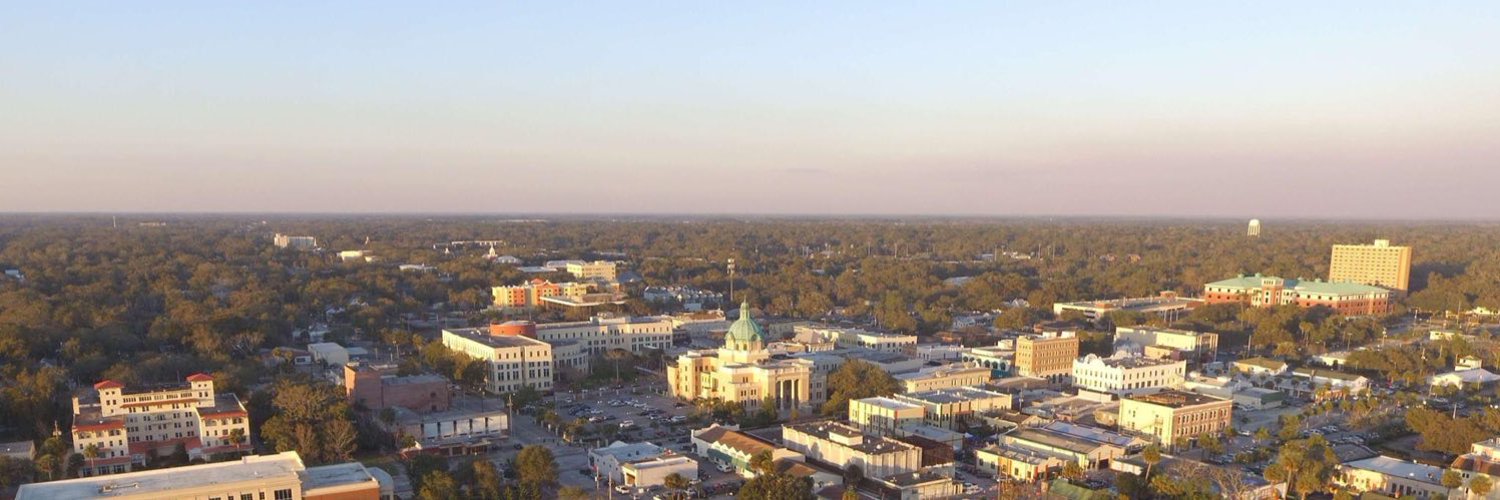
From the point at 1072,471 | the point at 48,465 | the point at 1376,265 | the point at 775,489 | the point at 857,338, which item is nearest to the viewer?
the point at 775,489

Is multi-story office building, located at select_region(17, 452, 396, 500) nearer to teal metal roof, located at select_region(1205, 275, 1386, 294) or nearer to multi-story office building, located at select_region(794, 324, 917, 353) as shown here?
multi-story office building, located at select_region(794, 324, 917, 353)

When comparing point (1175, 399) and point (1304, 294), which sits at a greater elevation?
point (1175, 399)

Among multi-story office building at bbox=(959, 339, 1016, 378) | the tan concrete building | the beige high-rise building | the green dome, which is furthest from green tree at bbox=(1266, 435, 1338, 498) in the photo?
the beige high-rise building

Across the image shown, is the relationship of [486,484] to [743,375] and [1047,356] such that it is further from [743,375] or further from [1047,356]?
[1047,356]

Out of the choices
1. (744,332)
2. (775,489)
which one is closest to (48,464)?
(775,489)

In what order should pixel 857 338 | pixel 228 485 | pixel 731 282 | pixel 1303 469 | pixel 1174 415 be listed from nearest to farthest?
pixel 228 485 < pixel 1303 469 < pixel 1174 415 < pixel 857 338 < pixel 731 282

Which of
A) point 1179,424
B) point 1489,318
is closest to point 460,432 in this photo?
point 1179,424

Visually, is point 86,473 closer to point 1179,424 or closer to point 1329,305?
point 1179,424
